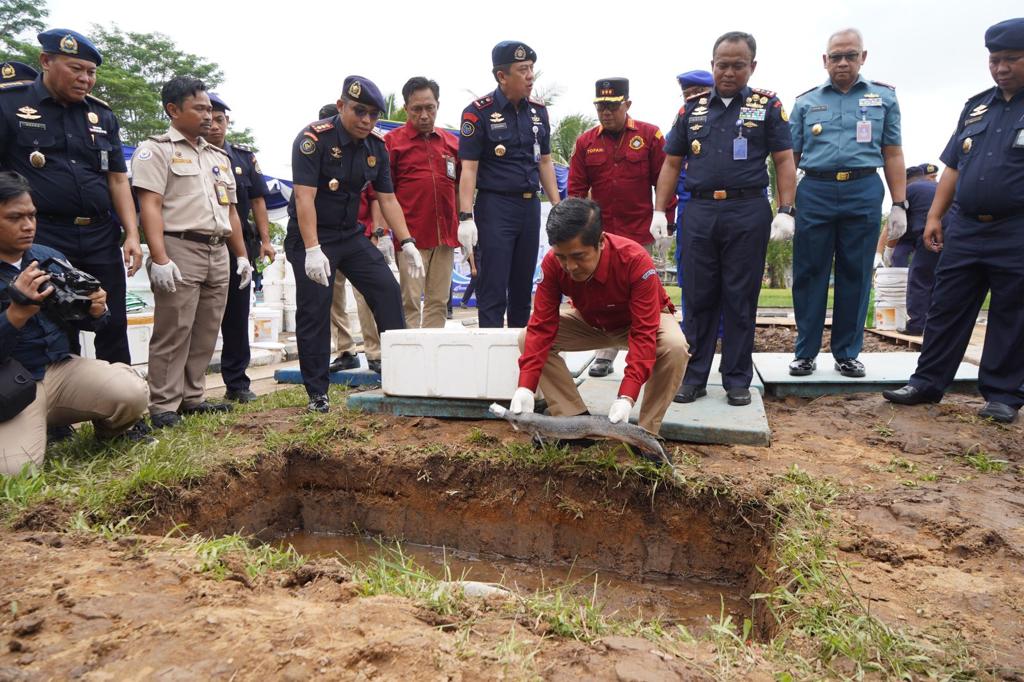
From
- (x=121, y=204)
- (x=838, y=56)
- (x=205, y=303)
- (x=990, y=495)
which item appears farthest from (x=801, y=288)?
(x=121, y=204)

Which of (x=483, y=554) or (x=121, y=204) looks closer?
(x=483, y=554)

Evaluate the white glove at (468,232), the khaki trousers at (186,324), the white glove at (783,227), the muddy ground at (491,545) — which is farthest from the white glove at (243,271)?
the white glove at (783,227)

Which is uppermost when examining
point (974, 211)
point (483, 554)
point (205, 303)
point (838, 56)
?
point (838, 56)

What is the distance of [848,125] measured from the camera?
3.98 meters

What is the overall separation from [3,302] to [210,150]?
1661 millimetres

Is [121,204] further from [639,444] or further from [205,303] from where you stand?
[639,444]

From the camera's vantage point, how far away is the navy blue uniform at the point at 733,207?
360 cm

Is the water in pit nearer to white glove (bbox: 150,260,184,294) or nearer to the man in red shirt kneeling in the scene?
the man in red shirt kneeling

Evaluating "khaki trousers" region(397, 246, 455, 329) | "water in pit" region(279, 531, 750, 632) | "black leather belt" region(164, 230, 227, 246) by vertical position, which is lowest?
"water in pit" region(279, 531, 750, 632)

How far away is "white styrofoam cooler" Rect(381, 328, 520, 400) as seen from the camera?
3520 mm

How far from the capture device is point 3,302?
2836 millimetres

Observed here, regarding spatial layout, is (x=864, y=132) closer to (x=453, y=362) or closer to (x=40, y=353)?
(x=453, y=362)

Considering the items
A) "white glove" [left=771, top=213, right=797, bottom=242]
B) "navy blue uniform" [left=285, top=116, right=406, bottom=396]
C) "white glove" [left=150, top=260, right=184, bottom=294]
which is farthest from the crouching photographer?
"white glove" [left=771, top=213, right=797, bottom=242]

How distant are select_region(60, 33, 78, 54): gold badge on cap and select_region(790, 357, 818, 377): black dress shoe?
430 cm
